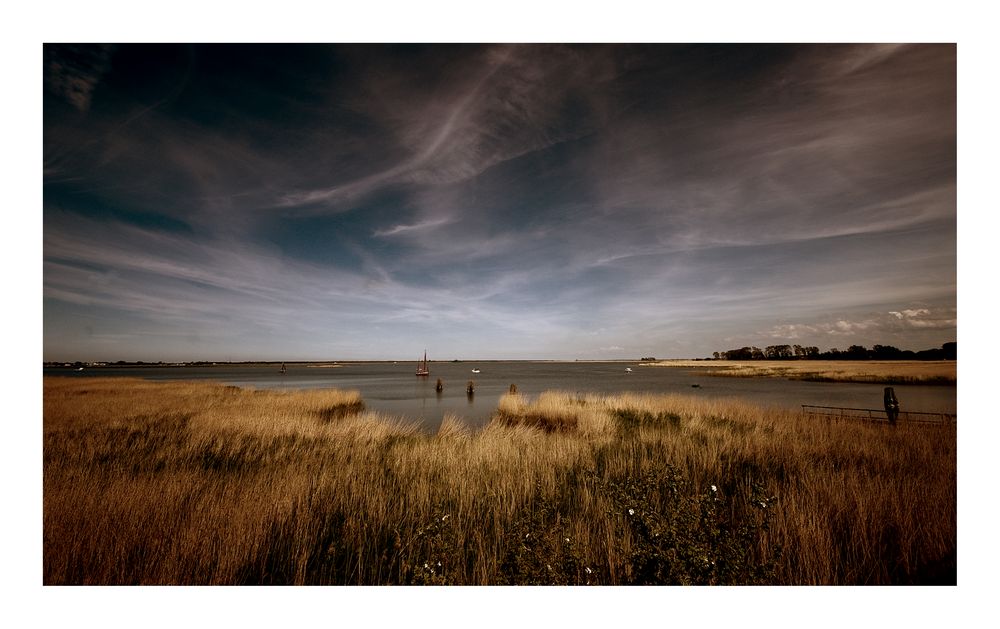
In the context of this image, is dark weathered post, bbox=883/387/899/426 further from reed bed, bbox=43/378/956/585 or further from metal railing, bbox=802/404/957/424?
reed bed, bbox=43/378/956/585

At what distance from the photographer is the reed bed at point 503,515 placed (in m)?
3.44

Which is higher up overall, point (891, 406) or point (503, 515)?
point (503, 515)

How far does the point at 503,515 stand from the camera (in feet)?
15.1

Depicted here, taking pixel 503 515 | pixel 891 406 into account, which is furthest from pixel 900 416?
pixel 503 515

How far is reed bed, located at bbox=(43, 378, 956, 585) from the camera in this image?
344 cm

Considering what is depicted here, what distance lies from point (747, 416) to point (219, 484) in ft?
50.0

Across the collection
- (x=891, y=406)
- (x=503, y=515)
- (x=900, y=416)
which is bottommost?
(x=900, y=416)

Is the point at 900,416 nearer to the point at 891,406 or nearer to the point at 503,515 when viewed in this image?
the point at 891,406

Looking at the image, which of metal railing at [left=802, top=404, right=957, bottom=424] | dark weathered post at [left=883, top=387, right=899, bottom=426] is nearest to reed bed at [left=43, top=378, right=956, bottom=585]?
dark weathered post at [left=883, top=387, right=899, bottom=426]

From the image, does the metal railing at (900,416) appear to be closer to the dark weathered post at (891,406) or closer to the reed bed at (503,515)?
the dark weathered post at (891,406)

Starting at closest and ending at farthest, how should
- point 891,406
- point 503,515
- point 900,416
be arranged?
point 503,515 < point 891,406 < point 900,416

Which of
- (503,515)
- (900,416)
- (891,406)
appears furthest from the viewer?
(900,416)

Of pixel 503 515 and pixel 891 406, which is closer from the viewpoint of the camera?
pixel 503 515
